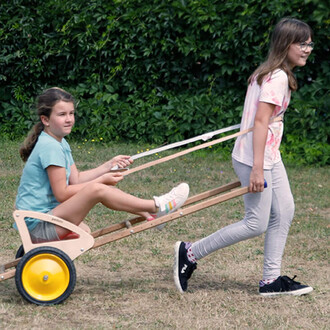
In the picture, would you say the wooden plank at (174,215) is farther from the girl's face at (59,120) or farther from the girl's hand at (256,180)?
the girl's face at (59,120)

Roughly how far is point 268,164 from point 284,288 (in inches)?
31.0

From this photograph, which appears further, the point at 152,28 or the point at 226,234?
the point at 152,28

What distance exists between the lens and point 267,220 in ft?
13.0

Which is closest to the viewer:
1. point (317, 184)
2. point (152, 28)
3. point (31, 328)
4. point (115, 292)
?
point (31, 328)

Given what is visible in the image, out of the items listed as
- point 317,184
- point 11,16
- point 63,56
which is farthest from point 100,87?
point 317,184

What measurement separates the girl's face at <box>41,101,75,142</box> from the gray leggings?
1.03m

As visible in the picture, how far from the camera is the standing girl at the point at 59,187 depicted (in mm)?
3820

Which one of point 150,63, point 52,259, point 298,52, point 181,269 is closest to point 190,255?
point 181,269

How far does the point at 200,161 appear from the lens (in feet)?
28.7

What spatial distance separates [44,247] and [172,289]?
35.2 inches

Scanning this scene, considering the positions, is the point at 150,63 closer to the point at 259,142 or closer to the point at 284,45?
the point at 284,45

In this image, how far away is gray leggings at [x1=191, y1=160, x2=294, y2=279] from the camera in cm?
395

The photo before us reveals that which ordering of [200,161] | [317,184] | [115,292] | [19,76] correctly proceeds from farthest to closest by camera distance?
1. [19,76]
2. [200,161]
3. [317,184]
4. [115,292]

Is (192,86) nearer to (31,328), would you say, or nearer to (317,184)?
(317,184)
